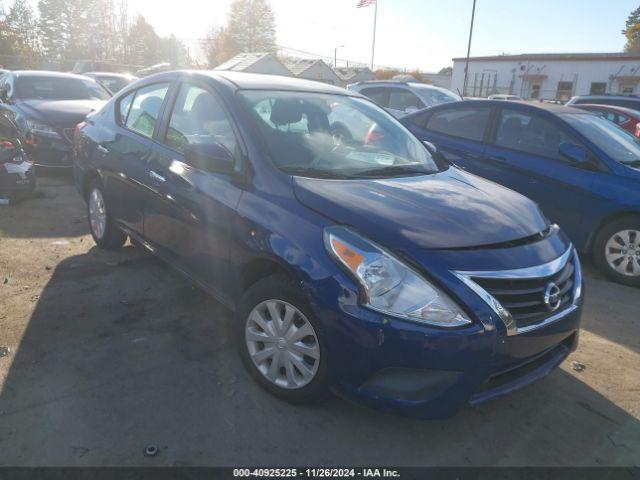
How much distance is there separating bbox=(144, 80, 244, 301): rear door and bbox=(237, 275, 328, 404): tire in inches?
14.0

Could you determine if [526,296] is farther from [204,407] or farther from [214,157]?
[214,157]

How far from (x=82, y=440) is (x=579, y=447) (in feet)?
8.05

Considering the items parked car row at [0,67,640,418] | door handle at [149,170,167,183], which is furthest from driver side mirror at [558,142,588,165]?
door handle at [149,170,167,183]

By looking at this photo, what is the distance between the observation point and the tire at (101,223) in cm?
474

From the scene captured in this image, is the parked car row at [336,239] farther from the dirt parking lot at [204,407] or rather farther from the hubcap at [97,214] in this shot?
the dirt parking lot at [204,407]

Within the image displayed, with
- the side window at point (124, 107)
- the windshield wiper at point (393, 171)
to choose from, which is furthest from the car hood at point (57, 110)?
the windshield wiper at point (393, 171)

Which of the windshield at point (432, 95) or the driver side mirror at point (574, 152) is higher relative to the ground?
the windshield at point (432, 95)

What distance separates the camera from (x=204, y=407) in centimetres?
280

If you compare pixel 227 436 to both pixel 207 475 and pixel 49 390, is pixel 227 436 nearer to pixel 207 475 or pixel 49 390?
pixel 207 475

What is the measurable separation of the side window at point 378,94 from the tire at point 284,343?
9.10 m

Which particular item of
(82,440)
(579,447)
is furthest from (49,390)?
(579,447)

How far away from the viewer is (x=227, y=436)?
258 cm

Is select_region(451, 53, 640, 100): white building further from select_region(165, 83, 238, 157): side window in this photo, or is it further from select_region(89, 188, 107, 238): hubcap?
select_region(165, 83, 238, 157): side window

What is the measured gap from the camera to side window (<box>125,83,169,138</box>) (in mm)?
3988
